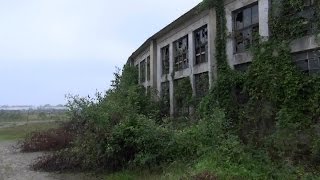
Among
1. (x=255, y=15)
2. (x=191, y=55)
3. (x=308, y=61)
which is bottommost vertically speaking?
(x=308, y=61)

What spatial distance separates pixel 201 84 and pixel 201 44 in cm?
217

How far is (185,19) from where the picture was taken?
25.3m

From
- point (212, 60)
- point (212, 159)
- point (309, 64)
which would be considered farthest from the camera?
point (212, 60)

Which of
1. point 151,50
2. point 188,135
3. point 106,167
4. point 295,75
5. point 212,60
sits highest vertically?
point 151,50

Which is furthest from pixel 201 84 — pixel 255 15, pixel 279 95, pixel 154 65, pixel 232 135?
pixel 154 65

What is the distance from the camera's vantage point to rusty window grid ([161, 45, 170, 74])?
2944cm

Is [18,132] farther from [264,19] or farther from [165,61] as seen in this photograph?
[264,19]

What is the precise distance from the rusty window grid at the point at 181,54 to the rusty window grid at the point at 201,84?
193 cm

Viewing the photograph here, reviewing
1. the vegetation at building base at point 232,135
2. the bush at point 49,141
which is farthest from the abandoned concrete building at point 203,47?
the bush at point 49,141

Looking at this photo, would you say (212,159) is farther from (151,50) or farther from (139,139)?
(151,50)

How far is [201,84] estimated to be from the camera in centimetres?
2280

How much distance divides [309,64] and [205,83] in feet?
23.5

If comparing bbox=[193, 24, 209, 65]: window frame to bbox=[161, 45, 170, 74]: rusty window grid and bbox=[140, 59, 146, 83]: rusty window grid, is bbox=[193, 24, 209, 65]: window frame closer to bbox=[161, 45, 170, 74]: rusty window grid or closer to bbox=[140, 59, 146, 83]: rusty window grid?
bbox=[161, 45, 170, 74]: rusty window grid

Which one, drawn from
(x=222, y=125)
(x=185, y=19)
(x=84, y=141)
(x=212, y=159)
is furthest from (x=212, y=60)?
(x=212, y=159)
